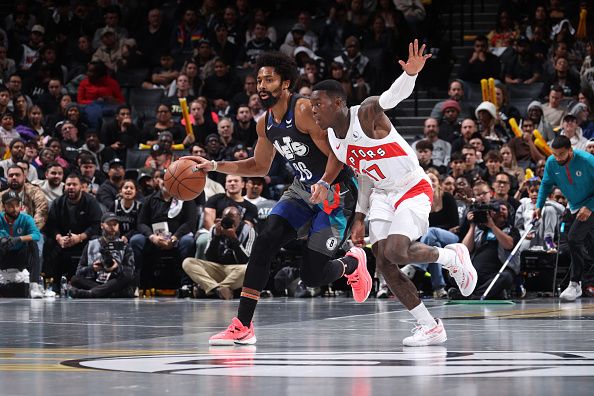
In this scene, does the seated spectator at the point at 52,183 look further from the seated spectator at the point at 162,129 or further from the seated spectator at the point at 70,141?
the seated spectator at the point at 162,129

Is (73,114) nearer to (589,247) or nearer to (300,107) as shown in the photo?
(589,247)

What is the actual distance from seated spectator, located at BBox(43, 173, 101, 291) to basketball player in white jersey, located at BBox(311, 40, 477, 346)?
752cm

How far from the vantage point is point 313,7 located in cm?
1966

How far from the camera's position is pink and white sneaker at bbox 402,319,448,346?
7.11m

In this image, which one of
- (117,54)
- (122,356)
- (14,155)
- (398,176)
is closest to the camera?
(122,356)

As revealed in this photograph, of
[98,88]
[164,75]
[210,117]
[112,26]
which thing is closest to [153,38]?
[112,26]

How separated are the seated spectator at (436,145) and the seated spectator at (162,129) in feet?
11.1

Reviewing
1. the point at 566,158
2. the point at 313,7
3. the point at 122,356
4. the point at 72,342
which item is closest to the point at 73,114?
the point at 313,7

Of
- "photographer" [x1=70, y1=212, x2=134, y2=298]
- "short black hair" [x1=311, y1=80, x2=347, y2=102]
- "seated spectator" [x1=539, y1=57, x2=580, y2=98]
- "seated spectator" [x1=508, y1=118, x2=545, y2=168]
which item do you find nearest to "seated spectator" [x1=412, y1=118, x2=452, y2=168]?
"seated spectator" [x1=508, y1=118, x2=545, y2=168]

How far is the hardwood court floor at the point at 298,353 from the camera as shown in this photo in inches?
195

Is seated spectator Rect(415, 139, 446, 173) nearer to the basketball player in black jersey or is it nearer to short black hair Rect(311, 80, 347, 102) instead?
the basketball player in black jersey

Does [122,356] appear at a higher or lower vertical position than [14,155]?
lower

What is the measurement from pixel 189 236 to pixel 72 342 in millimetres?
6584

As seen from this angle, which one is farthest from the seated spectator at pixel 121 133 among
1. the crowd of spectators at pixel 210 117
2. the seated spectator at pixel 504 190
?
the seated spectator at pixel 504 190
